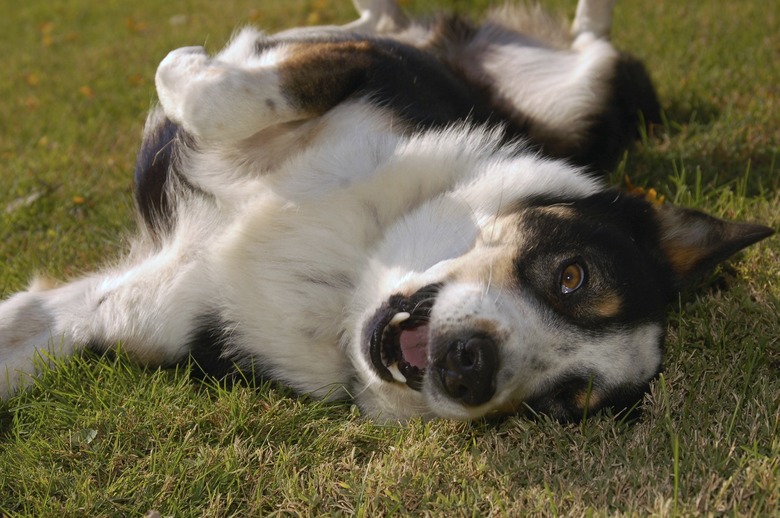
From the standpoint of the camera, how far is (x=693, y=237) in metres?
2.81

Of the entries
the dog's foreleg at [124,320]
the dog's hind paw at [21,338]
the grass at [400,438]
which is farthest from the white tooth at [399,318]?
the dog's hind paw at [21,338]

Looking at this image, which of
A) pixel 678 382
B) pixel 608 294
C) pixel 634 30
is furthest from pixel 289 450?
pixel 634 30

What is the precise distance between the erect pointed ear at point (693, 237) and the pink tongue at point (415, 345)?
99 centimetres

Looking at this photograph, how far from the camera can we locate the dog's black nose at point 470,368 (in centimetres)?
225

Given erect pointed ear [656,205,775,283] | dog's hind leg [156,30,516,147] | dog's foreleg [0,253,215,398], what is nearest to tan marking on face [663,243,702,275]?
erect pointed ear [656,205,775,283]

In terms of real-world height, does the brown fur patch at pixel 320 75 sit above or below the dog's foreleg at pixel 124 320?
above

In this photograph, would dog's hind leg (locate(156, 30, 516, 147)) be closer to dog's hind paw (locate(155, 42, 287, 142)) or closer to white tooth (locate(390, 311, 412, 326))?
dog's hind paw (locate(155, 42, 287, 142))

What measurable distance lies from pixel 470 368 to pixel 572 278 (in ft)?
1.57

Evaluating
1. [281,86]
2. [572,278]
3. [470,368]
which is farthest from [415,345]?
[281,86]

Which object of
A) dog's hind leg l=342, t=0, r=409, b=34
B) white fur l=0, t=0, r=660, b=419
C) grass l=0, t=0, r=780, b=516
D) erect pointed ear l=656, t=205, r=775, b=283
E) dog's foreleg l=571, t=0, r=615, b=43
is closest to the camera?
grass l=0, t=0, r=780, b=516

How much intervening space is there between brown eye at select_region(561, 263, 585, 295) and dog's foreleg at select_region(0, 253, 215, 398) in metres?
1.25

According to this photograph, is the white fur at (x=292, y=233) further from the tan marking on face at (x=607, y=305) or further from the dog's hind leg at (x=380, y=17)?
the dog's hind leg at (x=380, y=17)

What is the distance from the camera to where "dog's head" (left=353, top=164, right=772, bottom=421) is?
7.59 feet

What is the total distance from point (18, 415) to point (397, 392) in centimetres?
127
